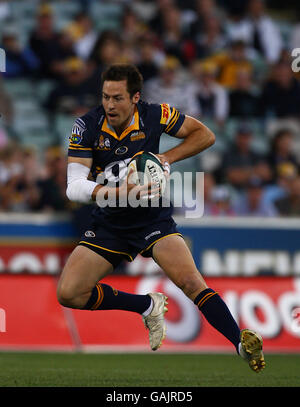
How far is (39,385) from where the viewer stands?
6.83 m

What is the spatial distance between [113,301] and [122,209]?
82cm

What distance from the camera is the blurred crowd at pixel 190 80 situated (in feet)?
41.8

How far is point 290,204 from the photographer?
12.7 meters

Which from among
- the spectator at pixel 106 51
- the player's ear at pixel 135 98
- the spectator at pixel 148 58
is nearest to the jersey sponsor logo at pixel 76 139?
the player's ear at pixel 135 98

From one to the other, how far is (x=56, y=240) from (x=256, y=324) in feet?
9.28

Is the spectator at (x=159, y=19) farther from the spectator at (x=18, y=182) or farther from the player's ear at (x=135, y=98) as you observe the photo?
the player's ear at (x=135, y=98)

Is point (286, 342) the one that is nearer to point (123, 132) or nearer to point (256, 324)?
point (256, 324)

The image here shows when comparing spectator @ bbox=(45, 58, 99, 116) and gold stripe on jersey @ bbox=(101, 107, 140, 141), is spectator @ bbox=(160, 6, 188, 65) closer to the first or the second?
spectator @ bbox=(45, 58, 99, 116)

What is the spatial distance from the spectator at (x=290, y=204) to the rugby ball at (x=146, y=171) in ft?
19.5

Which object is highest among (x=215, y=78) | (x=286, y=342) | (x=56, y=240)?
(x=215, y=78)

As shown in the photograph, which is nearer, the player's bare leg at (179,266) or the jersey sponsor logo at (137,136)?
the player's bare leg at (179,266)
